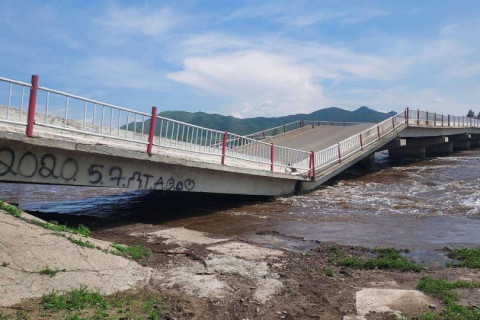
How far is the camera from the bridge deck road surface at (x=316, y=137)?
2661 cm

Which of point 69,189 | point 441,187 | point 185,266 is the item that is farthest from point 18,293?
point 441,187

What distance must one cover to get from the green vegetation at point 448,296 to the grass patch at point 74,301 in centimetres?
356

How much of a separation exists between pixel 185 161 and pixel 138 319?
7290 millimetres

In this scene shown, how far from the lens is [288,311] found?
4602 millimetres

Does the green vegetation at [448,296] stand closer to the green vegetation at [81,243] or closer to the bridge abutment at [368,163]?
the green vegetation at [81,243]

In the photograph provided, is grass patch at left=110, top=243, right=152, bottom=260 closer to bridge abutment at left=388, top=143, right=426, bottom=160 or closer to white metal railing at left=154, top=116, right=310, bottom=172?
white metal railing at left=154, top=116, right=310, bottom=172

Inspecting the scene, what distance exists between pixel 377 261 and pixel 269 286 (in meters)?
2.25

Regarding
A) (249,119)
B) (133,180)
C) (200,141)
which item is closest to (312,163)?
(200,141)

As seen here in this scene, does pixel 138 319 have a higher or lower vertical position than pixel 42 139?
lower

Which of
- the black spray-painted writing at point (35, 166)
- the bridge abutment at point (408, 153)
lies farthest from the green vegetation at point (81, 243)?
the bridge abutment at point (408, 153)

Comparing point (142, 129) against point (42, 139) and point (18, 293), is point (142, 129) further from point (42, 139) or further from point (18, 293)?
point (18, 293)

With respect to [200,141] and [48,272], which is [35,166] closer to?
[48,272]

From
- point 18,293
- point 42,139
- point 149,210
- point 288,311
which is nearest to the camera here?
point 18,293

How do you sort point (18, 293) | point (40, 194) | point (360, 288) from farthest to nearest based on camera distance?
1. point (40, 194)
2. point (360, 288)
3. point (18, 293)
